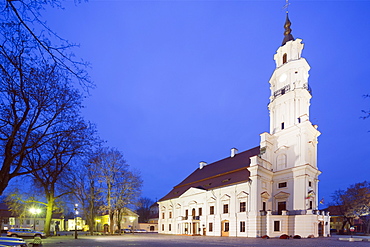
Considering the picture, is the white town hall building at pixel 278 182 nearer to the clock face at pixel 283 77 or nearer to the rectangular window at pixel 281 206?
the clock face at pixel 283 77

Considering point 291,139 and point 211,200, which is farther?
point 211,200

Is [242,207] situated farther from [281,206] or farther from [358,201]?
[358,201]

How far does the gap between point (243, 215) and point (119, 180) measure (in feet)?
63.7

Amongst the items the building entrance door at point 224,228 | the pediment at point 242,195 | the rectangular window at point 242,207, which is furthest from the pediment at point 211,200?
the rectangular window at point 242,207

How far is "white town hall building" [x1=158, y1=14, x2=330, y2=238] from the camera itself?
39.1 meters

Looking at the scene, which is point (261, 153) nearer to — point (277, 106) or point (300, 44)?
point (277, 106)

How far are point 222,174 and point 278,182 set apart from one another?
10.0 meters

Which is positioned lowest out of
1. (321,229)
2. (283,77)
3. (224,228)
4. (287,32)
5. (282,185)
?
(224,228)

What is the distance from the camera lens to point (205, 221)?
47.7m

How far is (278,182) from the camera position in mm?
43750

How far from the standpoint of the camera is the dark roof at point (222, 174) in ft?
152

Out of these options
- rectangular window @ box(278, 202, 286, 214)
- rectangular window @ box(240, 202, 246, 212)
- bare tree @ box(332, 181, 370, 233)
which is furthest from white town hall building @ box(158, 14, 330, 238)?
bare tree @ box(332, 181, 370, 233)

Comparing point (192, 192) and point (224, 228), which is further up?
point (192, 192)

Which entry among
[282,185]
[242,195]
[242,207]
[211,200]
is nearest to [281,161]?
[282,185]
